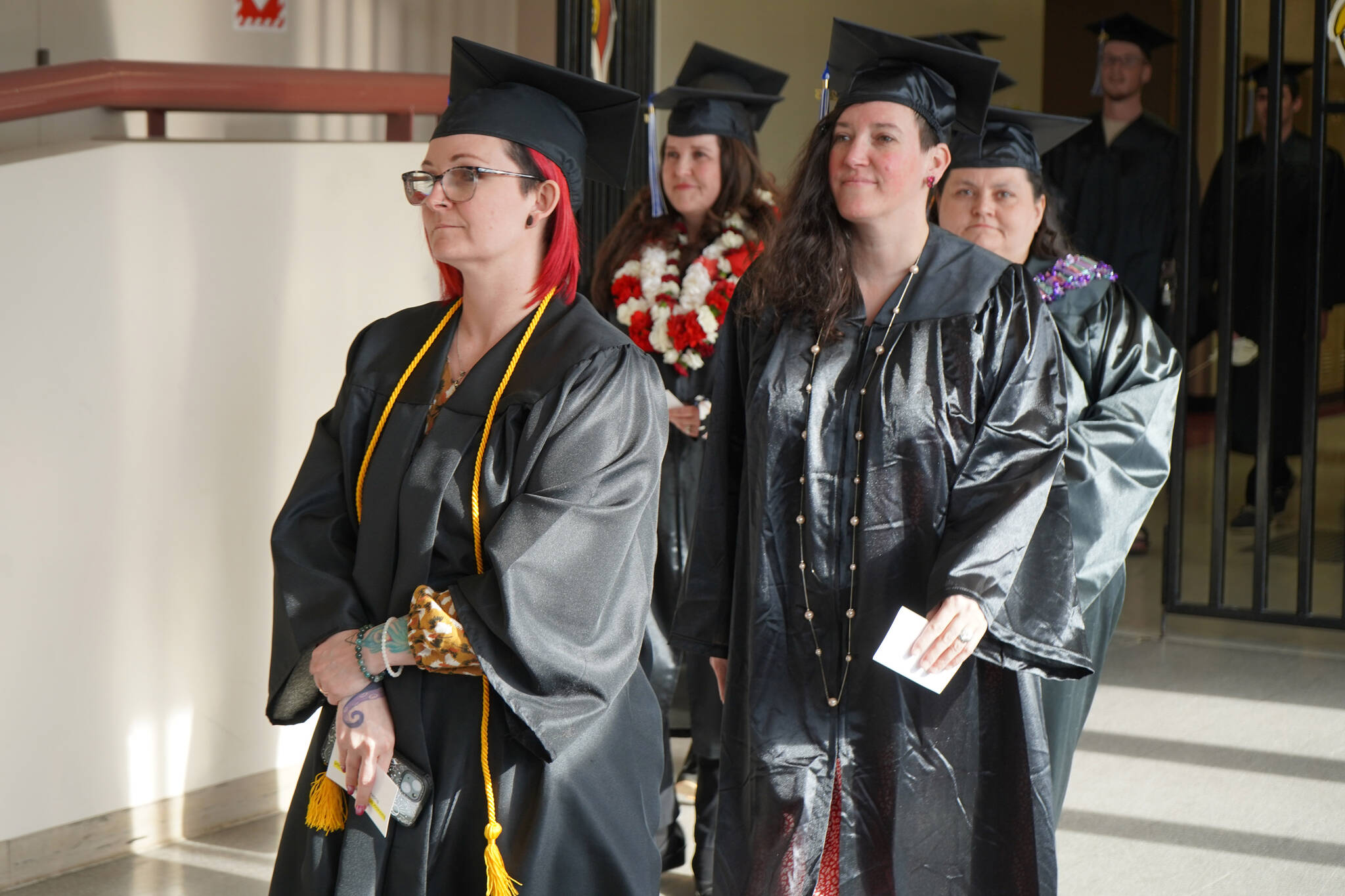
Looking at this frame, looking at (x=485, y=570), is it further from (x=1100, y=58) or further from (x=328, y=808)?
(x=1100, y=58)

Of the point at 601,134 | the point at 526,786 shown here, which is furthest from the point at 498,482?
the point at 601,134

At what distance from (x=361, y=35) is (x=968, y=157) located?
10.4ft

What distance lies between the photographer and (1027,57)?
10.6m

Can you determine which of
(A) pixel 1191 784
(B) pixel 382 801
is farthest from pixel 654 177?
(A) pixel 1191 784

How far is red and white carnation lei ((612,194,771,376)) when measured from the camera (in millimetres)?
3471

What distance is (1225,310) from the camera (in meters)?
5.32

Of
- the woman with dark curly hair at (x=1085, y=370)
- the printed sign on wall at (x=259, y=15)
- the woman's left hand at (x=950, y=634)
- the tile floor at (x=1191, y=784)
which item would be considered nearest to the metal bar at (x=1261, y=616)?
the tile floor at (x=1191, y=784)

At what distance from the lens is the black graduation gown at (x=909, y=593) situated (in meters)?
2.26

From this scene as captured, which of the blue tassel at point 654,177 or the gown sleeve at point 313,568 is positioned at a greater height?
the blue tassel at point 654,177

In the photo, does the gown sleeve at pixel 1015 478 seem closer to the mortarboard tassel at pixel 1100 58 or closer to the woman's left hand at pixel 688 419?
the woman's left hand at pixel 688 419

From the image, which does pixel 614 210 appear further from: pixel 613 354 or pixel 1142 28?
pixel 613 354

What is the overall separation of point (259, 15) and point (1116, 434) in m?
3.80

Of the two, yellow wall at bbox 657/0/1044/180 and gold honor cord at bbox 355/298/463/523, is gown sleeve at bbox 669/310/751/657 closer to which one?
gold honor cord at bbox 355/298/463/523

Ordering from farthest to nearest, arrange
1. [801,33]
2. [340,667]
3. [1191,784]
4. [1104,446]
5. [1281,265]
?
[801,33]
[1281,265]
[1191,784]
[1104,446]
[340,667]
